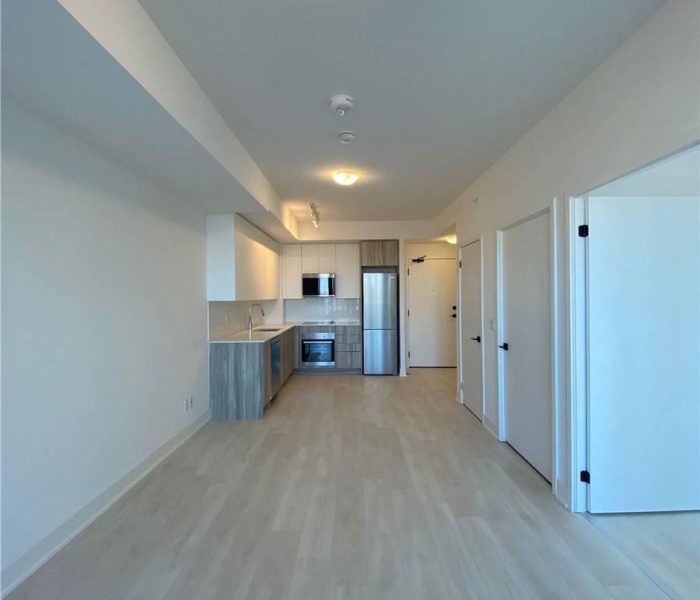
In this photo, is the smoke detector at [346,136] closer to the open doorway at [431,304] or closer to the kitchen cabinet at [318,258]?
the kitchen cabinet at [318,258]

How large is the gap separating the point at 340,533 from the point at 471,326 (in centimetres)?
276

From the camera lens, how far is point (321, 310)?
693cm

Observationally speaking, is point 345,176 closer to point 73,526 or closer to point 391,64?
point 391,64

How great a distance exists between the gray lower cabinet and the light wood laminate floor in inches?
24.6

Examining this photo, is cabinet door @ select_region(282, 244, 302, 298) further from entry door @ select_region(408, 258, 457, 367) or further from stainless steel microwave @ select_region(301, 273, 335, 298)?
entry door @ select_region(408, 258, 457, 367)

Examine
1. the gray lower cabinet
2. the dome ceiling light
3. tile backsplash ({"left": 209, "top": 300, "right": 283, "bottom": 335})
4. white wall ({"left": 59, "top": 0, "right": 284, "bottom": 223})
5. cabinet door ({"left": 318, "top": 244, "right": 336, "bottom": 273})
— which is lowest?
the gray lower cabinet

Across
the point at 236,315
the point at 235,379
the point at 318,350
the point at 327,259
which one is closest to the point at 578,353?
the point at 235,379

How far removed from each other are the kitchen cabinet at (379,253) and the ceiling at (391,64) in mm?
2984

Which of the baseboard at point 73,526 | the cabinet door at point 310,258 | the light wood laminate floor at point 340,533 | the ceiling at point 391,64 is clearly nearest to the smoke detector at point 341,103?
the ceiling at point 391,64

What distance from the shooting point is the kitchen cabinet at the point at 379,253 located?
6.25 m

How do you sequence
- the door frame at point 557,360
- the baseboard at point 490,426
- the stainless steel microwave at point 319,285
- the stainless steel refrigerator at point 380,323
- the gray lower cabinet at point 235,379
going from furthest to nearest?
the stainless steel microwave at point 319,285
the stainless steel refrigerator at point 380,323
the gray lower cabinet at point 235,379
the baseboard at point 490,426
the door frame at point 557,360

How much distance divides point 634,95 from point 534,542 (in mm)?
2342

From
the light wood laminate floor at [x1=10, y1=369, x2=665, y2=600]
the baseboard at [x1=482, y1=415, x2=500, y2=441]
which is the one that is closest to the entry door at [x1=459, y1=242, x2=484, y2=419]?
the baseboard at [x1=482, y1=415, x2=500, y2=441]

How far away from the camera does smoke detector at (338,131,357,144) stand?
278 cm
